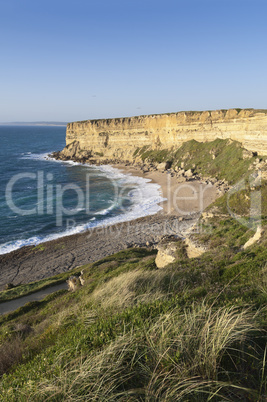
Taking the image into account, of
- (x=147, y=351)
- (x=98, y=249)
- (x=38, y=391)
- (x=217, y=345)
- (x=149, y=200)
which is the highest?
(x=217, y=345)

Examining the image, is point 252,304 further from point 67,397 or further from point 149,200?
point 149,200

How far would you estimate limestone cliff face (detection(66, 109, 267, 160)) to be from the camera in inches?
2045

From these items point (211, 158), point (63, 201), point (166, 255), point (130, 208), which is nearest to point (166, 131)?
point (211, 158)

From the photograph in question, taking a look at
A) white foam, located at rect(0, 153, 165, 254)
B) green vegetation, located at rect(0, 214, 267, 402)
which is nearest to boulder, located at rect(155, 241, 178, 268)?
green vegetation, located at rect(0, 214, 267, 402)

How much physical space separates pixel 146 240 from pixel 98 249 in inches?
235

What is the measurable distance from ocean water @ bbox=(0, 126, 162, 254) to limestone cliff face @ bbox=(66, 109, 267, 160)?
18.3m

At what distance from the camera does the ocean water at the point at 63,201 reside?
34.9 meters

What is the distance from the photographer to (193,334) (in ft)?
13.0

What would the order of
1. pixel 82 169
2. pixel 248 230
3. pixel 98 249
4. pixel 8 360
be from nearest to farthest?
pixel 8 360 → pixel 248 230 → pixel 98 249 → pixel 82 169

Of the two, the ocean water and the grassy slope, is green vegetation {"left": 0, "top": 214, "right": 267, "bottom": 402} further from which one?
the ocean water

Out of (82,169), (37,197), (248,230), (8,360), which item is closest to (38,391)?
(8,360)

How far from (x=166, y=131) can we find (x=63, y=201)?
46196 mm

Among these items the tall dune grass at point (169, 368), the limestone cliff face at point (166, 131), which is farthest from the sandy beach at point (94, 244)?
the tall dune grass at point (169, 368)

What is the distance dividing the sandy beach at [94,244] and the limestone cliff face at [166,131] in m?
19.9
